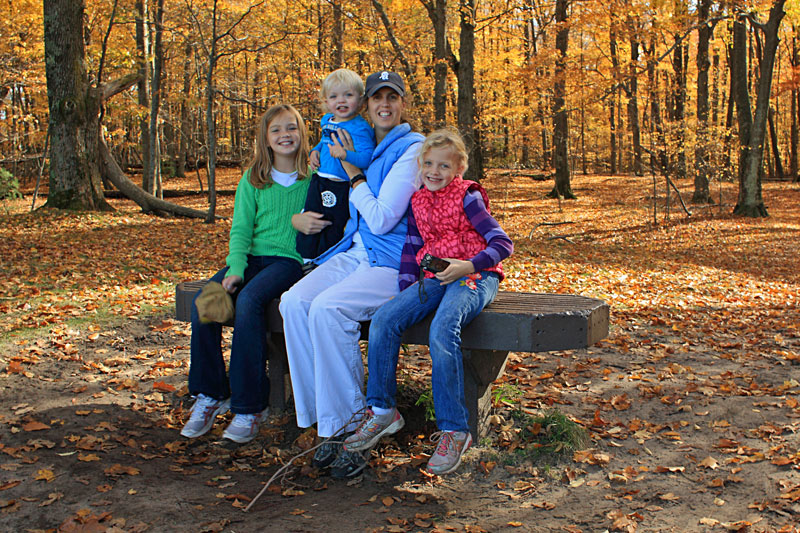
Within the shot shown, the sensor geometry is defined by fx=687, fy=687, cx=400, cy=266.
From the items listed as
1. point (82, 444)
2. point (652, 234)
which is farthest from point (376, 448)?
point (652, 234)

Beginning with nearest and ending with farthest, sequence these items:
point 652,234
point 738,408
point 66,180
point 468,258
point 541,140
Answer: point 468,258, point 738,408, point 66,180, point 652,234, point 541,140

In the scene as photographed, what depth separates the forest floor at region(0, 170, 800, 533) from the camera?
2846mm

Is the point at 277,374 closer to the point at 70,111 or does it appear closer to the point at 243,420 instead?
the point at 243,420

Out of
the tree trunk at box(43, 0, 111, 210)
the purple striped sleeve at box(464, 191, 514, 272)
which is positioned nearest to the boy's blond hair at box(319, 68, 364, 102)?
the purple striped sleeve at box(464, 191, 514, 272)

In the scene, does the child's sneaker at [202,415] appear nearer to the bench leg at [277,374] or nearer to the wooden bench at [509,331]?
the bench leg at [277,374]

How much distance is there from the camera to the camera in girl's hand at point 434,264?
331 cm

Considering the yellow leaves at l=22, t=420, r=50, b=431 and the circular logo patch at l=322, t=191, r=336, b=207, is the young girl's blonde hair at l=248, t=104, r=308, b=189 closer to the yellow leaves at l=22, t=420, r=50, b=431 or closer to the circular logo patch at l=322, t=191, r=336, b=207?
the circular logo patch at l=322, t=191, r=336, b=207

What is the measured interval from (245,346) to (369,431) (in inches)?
33.8

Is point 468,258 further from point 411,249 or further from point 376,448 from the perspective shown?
point 376,448

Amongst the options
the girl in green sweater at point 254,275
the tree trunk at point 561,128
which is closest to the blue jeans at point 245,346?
the girl in green sweater at point 254,275

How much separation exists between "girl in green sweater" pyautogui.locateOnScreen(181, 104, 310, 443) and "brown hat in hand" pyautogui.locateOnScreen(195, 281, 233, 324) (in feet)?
0.21

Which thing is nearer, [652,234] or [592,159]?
[652,234]

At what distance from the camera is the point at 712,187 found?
84.5 feet

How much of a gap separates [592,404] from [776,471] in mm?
1265
